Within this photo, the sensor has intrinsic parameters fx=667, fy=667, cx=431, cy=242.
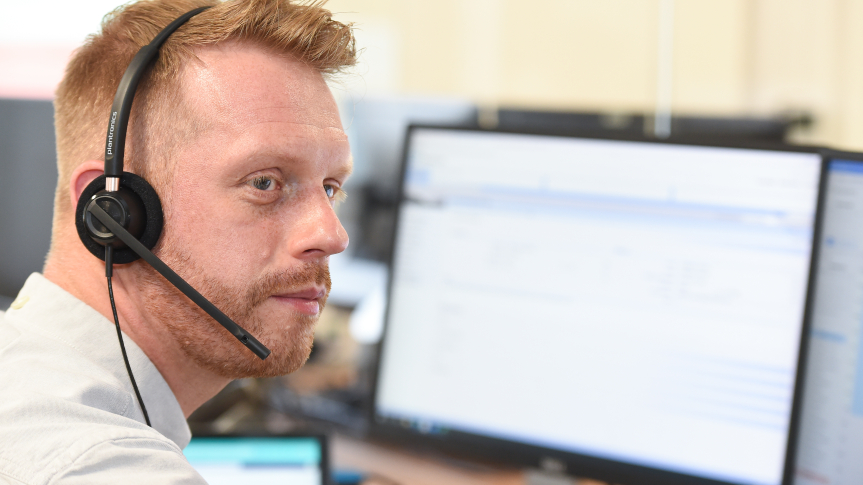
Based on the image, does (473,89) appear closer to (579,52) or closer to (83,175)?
(579,52)

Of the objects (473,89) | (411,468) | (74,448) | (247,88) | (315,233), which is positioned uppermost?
(473,89)

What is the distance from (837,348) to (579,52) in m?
2.22

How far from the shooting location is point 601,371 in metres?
0.87

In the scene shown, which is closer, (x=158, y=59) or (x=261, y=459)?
(x=158, y=59)

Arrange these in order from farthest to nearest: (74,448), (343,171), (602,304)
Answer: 1. (602,304)
2. (343,171)
3. (74,448)

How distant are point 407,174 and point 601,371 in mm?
393

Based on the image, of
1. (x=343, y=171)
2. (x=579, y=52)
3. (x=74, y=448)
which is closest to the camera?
(x=74, y=448)

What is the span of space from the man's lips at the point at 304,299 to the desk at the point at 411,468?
49 centimetres

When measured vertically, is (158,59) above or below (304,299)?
above

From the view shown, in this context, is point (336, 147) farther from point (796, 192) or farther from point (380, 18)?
point (380, 18)

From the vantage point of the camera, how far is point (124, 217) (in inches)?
23.5

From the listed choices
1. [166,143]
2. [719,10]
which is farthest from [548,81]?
[166,143]

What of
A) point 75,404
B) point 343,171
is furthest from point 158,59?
point 75,404

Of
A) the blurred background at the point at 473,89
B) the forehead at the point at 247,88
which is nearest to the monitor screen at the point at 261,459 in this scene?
the blurred background at the point at 473,89
